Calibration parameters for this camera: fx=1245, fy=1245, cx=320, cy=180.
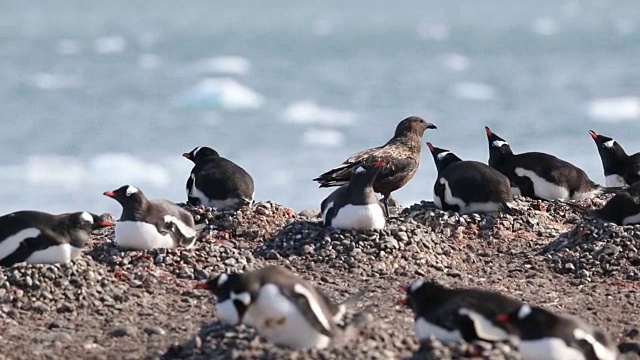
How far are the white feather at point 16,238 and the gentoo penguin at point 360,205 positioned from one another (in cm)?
247

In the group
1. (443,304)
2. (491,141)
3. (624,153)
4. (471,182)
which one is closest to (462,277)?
(471,182)

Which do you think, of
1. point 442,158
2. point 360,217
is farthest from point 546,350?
point 442,158

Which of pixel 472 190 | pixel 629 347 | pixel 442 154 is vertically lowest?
pixel 629 347

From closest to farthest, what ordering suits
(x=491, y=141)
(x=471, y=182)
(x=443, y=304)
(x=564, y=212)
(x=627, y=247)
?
1. (x=443, y=304)
2. (x=627, y=247)
3. (x=471, y=182)
4. (x=564, y=212)
5. (x=491, y=141)

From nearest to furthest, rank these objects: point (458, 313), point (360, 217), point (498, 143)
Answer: point (458, 313), point (360, 217), point (498, 143)

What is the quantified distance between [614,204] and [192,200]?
153 inches

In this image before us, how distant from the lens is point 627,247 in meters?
10.3

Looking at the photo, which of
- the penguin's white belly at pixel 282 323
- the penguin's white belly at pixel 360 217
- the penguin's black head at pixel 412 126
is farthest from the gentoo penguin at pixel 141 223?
the penguin's black head at pixel 412 126

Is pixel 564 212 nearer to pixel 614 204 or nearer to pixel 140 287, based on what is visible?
pixel 614 204

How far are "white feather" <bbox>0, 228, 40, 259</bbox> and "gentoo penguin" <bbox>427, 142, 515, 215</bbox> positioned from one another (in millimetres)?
4345

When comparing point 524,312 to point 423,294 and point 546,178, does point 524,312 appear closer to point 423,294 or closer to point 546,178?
point 423,294

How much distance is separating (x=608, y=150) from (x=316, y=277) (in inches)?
232

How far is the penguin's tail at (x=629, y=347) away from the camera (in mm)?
7629

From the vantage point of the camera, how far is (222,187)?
452 inches
